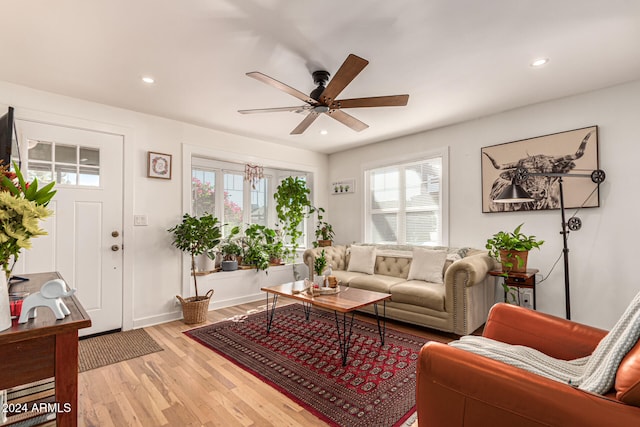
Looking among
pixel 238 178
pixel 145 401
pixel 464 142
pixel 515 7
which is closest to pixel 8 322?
pixel 145 401

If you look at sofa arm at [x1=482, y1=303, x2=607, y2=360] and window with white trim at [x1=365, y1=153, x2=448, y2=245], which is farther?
window with white trim at [x1=365, y1=153, x2=448, y2=245]

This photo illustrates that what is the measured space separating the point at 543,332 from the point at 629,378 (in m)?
0.80

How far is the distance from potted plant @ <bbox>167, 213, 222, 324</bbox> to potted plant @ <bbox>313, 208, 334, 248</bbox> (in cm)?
182

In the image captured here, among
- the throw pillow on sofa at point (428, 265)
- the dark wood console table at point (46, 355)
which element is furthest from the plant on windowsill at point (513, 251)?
the dark wood console table at point (46, 355)

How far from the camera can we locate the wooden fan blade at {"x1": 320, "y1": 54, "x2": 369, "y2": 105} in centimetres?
182

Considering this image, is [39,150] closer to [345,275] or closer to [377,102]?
[377,102]

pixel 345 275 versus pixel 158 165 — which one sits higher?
pixel 158 165

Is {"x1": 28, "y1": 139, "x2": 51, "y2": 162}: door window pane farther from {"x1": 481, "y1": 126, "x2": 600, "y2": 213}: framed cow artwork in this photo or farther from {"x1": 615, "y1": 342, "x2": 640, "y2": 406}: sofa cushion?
{"x1": 481, "y1": 126, "x2": 600, "y2": 213}: framed cow artwork

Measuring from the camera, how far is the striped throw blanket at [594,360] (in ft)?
3.58

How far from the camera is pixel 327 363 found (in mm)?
2529

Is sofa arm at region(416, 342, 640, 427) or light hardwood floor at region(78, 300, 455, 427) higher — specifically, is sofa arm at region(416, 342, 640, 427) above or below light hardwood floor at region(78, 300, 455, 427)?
above

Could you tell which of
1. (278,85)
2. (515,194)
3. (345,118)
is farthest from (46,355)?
(515,194)

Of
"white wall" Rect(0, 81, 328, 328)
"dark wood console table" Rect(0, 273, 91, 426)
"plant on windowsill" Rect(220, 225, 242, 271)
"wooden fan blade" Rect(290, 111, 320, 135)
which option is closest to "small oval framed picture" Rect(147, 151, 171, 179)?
"white wall" Rect(0, 81, 328, 328)

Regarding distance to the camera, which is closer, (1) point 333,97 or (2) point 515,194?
(1) point 333,97
